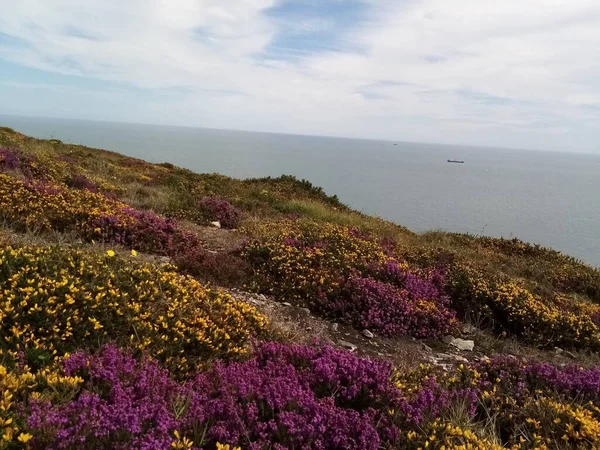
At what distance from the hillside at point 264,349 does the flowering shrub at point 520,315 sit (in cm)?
3

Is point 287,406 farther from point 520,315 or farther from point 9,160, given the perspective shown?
point 9,160

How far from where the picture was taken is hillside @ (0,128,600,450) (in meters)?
3.23

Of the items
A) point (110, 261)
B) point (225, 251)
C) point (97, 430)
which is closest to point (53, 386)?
point (97, 430)

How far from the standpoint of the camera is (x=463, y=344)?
728 cm

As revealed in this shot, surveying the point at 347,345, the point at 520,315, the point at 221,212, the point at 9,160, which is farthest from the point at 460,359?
the point at 9,160

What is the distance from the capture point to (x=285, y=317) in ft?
23.2

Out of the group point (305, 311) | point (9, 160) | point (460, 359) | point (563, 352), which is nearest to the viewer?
point (460, 359)

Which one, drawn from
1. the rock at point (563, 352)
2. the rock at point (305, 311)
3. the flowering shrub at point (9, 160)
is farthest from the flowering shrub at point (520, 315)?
the flowering shrub at point (9, 160)

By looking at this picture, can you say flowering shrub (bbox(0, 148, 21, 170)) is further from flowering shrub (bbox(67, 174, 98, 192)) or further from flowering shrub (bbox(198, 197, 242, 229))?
flowering shrub (bbox(198, 197, 242, 229))

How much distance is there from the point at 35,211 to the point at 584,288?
51.3 feet

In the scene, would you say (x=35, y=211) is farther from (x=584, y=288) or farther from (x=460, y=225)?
(x=460, y=225)

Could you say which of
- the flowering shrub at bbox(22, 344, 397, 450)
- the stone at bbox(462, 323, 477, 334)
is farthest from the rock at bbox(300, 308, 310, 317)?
the flowering shrub at bbox(22, 344, 397, 450)

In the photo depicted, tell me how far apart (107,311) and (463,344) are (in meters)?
5.70

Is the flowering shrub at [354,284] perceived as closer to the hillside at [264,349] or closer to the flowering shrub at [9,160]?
the hillside at [264,349]
